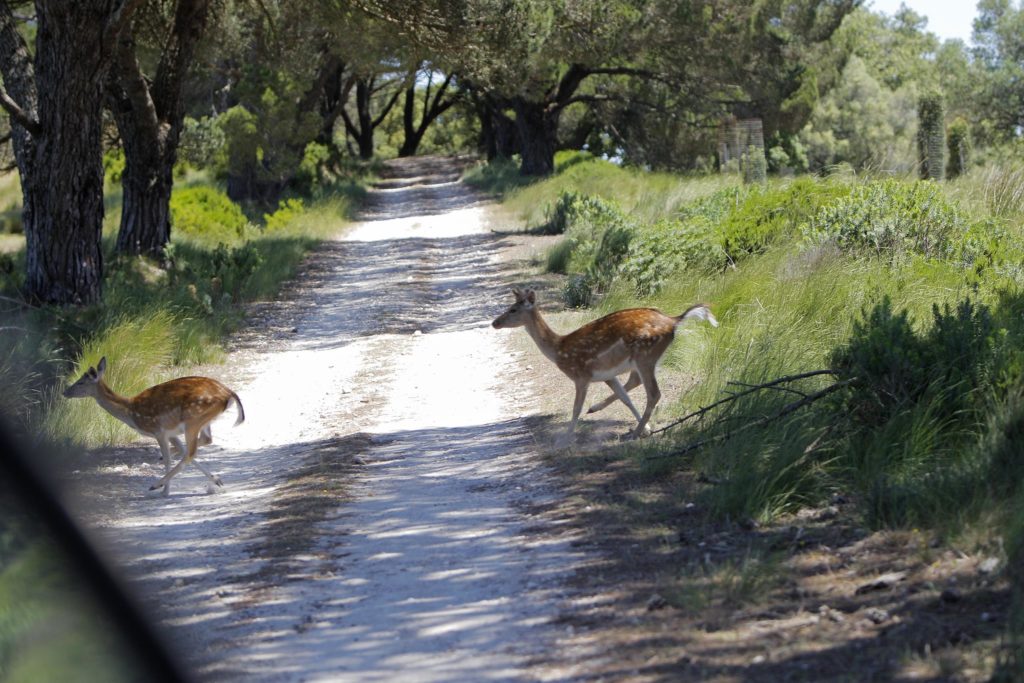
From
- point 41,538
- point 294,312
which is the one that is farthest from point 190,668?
point 294,312

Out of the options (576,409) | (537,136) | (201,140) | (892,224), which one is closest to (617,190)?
(537,136)

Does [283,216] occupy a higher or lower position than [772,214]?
lower

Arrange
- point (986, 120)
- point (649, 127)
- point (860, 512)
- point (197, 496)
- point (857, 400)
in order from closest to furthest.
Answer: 1. point (860, 512)
2. point (857, 400)
3. point (197, 496)
4. point (649, 127)
5. point (986, 120)

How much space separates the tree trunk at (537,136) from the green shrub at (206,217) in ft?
36.4

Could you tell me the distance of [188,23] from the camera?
19000 millimetres

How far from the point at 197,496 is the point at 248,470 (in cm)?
80

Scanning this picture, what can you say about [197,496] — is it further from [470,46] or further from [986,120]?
[986,120]

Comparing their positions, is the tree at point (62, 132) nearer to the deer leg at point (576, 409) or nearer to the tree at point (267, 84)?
the tree at point (267, 84)

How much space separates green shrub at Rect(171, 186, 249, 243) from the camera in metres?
26.5

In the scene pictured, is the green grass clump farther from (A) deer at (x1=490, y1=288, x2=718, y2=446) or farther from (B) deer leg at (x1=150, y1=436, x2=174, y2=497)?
(A) deer at (x1=490, y1=288, x2=718, y2=446)

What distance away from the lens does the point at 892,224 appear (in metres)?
14.3

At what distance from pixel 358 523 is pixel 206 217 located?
21.1 m

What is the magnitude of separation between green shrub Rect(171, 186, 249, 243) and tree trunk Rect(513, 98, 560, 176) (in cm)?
1108

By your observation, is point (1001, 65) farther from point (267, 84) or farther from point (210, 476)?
point (210, 476)
